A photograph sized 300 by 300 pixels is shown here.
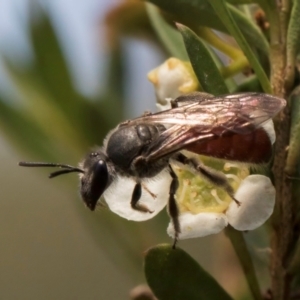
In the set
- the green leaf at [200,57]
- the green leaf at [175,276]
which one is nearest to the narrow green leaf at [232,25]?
the green leaf at [200,57]

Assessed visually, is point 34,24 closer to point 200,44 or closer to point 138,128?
point 138,128

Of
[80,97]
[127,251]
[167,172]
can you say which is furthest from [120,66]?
[167,172]

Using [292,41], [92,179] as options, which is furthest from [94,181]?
[292,41]

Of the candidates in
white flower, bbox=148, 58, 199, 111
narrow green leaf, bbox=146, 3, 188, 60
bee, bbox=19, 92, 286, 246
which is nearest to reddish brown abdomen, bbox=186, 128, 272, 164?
bee, bbox=19, 92, 286, 246

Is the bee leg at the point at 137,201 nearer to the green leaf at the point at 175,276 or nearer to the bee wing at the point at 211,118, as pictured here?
the bee wing at the point at 211,118

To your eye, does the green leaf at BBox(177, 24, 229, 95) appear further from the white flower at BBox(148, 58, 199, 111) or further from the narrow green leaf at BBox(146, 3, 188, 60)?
the narrow green leaf at BBox(146, 3, 188, 60)

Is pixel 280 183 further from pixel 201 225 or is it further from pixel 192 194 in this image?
pixel 192 194
